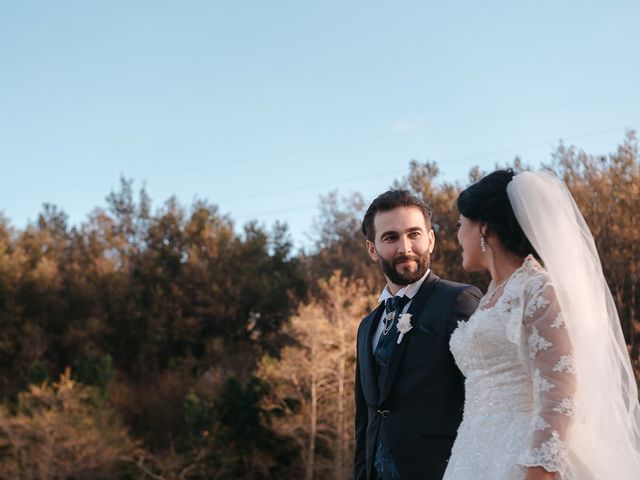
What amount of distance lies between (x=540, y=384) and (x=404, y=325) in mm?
1042

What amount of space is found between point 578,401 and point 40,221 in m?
29.7

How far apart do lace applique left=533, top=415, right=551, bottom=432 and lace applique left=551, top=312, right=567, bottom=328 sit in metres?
0.26

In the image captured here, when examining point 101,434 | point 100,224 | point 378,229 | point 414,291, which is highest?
point 100,224

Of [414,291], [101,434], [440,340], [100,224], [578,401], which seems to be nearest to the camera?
[578,401]

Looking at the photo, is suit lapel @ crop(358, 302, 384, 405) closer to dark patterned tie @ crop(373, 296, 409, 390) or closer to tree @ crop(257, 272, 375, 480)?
dark patterned tie @ crop(373, 296, 409, 390)

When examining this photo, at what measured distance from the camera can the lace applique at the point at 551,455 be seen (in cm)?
220

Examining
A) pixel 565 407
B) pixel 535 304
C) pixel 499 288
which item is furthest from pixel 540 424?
pixel 499 288

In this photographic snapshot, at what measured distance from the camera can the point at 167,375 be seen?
2464 centimetres

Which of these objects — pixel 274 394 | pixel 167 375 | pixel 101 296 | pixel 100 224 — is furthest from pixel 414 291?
pixel 100 224

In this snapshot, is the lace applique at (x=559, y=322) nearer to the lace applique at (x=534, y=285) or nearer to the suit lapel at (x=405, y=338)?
the lace applique at (x=534, y=285)

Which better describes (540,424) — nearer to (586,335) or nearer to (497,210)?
(586,335)

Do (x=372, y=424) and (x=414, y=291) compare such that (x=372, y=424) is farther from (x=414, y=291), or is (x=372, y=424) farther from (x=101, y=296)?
(x=101, y=296)

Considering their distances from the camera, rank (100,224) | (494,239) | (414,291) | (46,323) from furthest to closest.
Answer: (100,224) → (46,323) → (414,291) → (494,239)

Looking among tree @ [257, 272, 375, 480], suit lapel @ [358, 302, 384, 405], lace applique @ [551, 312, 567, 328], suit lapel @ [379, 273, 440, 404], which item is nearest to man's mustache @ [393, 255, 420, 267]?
suit lapel @ [379, 273, 440, 404]
